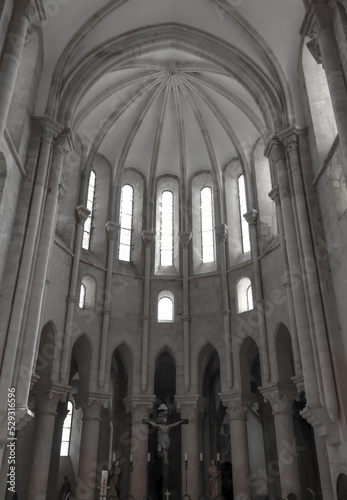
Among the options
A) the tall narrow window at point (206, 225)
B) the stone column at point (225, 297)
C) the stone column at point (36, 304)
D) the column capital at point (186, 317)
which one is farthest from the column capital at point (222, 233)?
the stone column at point (36, 304)

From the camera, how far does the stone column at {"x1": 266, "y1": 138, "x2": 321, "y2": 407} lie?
41.3ft

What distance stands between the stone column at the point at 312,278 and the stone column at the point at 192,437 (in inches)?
316

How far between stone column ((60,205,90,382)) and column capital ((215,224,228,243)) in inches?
234

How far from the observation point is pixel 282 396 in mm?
16781

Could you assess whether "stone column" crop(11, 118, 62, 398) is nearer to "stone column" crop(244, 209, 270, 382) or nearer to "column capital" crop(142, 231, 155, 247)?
"column capital" crop(142, 231, 155, 247)

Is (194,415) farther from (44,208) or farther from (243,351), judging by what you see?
(44,208)

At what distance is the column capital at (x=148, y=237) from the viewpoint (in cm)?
2261

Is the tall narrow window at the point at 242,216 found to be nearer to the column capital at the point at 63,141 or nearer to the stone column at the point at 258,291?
the stone column at the point at 258,291

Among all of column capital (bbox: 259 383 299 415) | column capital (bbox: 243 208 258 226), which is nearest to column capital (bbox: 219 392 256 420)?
column capital (bbox: 259 383 299 415)

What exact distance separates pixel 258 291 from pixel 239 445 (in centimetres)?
574

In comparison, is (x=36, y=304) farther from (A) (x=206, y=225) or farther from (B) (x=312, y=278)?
(A) (x=206, y=225)

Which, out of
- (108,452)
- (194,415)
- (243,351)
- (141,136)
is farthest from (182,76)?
(108,452)

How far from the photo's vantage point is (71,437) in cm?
2358

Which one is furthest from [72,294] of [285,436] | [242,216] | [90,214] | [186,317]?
[285,436]
